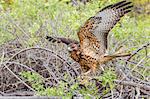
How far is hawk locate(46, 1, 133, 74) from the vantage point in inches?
167

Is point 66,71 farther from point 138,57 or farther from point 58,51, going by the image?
point 138,57

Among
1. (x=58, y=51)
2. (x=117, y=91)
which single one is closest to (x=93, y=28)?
(x=117, y=91)

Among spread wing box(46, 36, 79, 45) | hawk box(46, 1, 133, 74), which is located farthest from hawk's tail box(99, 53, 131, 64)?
spread wing box(46, 36, 79, 45)

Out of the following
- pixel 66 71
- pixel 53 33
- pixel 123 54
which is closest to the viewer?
pixel 123 54

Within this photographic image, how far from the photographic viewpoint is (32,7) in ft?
18.1

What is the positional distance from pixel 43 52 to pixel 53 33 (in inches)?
12.9

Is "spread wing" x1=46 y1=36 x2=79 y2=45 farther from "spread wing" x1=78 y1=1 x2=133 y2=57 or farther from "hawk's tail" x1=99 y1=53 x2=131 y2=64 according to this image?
"hawk's tail" x1=99 y1=53 x2=131 y2=64

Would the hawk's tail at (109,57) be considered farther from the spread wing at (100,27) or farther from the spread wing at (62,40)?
the spread wing at (62,40)

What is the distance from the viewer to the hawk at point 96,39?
167 inches

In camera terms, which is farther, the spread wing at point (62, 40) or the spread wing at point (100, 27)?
the spread wing at point (62, 40)

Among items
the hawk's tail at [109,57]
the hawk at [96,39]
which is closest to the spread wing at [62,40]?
the hawk at [96,39]

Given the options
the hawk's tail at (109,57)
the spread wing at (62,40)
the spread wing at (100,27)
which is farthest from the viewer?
the spread wing at (62,40)

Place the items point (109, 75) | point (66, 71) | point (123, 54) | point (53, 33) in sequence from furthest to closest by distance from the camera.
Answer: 1. point (53, 33)
2. point (66, 71)
3. point (123, 54)
4. point (109, 75)

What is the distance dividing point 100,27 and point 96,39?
10cm
